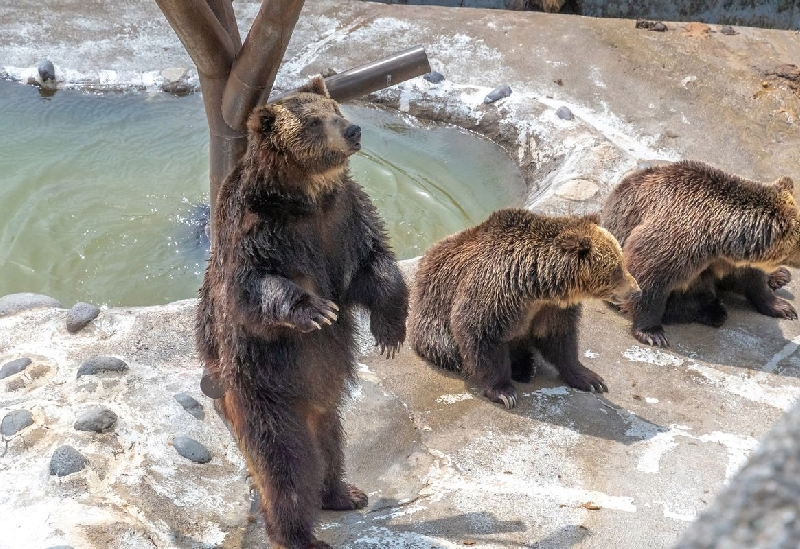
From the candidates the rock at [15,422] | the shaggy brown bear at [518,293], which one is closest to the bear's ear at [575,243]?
the shaggy brown bear at [518,293]

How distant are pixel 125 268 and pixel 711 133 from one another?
7360 mm

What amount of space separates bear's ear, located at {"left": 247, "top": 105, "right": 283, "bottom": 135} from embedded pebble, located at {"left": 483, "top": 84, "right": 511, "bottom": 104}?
8.31 metres

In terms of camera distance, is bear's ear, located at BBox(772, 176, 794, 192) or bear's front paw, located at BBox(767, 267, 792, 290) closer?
bear's ear, located at BBox(772, 176, 794, 192)

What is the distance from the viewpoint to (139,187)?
36.5 ft

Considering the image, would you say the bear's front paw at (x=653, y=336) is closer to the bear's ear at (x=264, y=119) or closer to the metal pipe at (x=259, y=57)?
the metal pipe at (x=259, y=57)

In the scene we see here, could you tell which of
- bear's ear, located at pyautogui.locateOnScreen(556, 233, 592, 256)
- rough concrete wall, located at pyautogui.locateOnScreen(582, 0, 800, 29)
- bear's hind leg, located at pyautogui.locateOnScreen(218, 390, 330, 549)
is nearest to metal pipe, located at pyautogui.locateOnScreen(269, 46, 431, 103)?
bear's ear, located at pyautogui.locateOnScreen(556, 233, 592, 256)

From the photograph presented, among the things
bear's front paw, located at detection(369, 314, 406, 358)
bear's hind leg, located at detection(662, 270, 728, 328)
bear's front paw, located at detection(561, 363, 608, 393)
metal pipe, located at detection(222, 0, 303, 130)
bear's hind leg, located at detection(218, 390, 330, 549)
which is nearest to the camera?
bear's hind leg, located at detection(218, 390, 330, 549)

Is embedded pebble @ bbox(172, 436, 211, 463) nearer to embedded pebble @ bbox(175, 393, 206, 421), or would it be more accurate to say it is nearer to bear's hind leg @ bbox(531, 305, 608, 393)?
embedded pebble @ bbox(175, 393, 206, 421)

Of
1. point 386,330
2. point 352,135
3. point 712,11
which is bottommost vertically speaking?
point 386,330

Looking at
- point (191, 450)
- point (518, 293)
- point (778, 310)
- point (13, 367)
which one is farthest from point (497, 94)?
point (191, 450)

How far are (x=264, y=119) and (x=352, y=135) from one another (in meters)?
0.46

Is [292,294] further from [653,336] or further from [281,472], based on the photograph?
[653,336]

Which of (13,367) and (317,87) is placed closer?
(317,87)

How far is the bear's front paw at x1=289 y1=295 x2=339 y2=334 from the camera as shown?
4.12m
